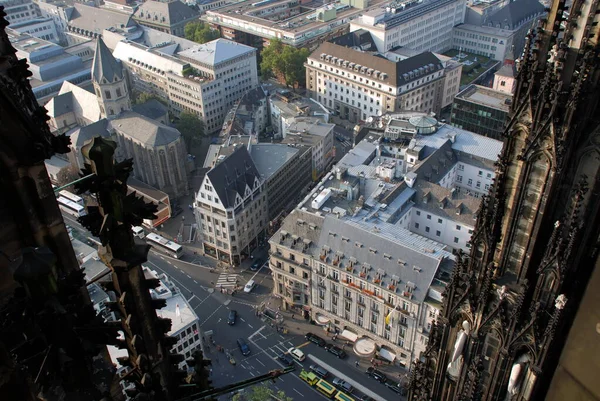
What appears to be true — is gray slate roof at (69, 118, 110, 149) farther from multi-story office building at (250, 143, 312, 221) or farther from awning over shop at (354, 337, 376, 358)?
awning over shop at (354, 337, 376, 358)

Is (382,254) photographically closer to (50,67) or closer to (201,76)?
(201,76)

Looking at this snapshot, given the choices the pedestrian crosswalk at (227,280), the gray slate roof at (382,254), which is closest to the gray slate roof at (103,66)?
the pedestrian crosswalk at (227,280)

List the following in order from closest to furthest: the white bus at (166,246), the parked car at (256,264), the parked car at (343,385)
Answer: the parked car at (343,385), the parked car at (256,264), the white bus at (166,246)

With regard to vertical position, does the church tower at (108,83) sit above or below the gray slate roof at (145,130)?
above

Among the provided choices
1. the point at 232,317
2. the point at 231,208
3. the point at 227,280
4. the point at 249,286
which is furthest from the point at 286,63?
the point at 232,317

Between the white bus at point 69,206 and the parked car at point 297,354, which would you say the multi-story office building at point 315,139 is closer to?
the white bus at point 69,206

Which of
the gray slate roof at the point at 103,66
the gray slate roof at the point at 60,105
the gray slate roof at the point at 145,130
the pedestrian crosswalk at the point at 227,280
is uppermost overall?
the gray slate roof at the point at 103,66

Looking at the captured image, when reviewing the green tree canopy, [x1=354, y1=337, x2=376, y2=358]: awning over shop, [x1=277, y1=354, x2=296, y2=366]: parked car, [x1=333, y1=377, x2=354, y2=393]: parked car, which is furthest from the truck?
the green tree canopy
